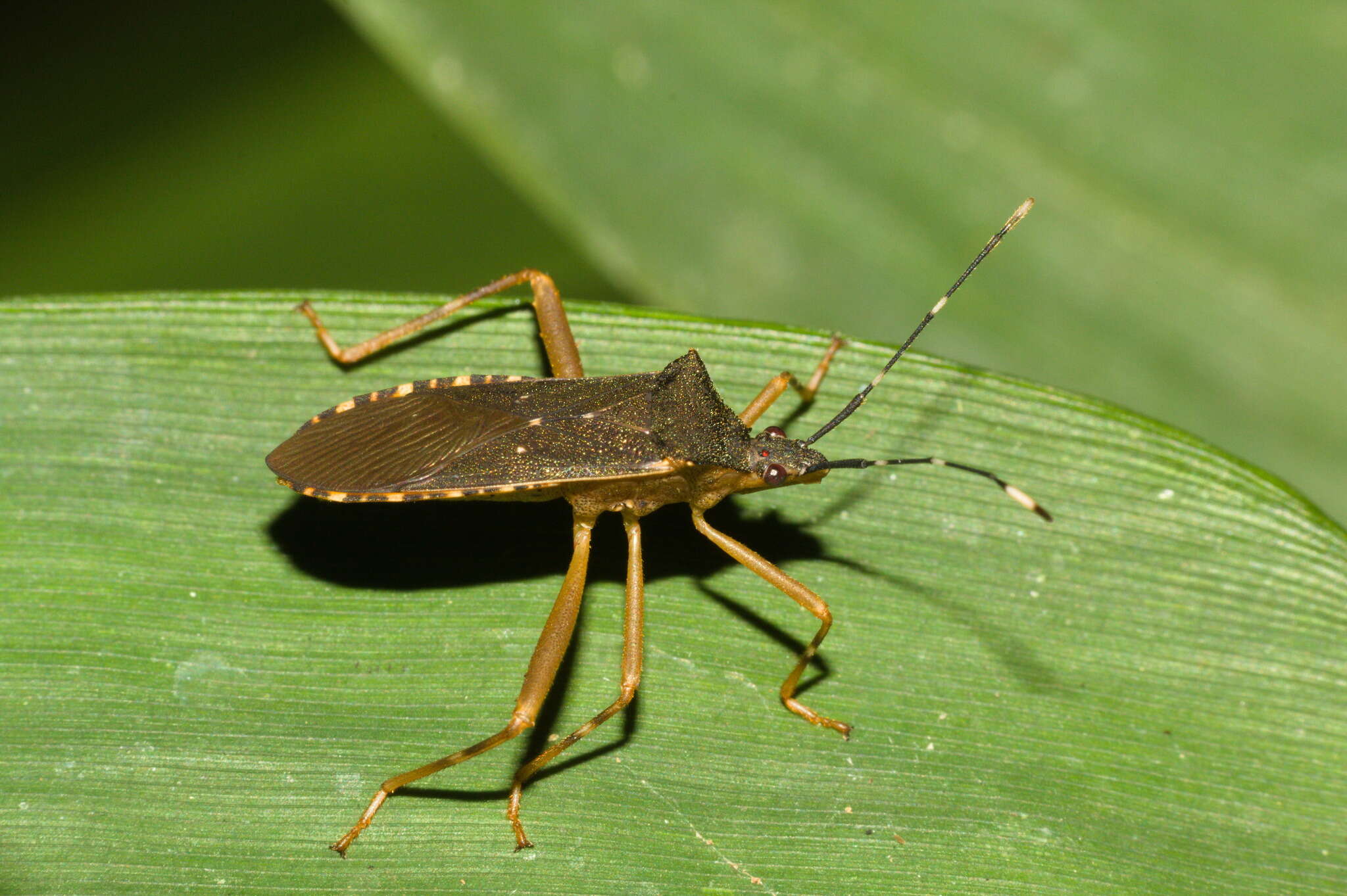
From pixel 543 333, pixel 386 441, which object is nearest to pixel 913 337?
pixel 543 333

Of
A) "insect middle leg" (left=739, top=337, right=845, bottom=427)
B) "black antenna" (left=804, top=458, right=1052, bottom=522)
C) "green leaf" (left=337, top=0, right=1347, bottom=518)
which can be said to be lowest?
"black antenna" (left=804, top=458, right=1052, bottom=522)

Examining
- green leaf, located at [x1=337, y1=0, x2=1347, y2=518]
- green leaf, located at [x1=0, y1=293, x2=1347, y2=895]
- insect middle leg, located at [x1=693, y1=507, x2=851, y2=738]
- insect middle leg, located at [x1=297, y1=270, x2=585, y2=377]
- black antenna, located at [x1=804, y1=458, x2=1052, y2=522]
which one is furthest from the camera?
green leaf, located at [x1=337, y1=0, x2=1347, y2=518]

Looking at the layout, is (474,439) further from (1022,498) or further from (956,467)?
(1022,498)

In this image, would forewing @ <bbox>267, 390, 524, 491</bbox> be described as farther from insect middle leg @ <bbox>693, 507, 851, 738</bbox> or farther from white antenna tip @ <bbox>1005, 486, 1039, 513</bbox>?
white antenna tip @ <bbox>1005, 486, 1039, 513</bbox>

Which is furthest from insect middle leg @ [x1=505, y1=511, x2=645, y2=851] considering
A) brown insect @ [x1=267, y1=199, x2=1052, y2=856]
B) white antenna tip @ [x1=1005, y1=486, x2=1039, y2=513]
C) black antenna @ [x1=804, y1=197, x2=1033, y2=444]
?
white antenna tip @ [x1=1005, y1=486, x2=1039, y2=513]

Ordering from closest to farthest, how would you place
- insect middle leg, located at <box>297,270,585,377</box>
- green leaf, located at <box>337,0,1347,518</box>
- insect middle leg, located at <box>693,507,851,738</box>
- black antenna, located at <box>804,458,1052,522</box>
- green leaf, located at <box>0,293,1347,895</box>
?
green leaf, located at <box>0,293,1347,895</box> < black antenna, located at <box>804,458,1052,522</box> < insect middle leg, located at <box>693,507,851,738</box> < insect middle leg, located at <box>297,270,585,377</box> < green leaf, located at <box>337,0,1347,518</box>

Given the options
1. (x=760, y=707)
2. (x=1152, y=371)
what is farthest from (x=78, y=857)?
(x=1152, y=371)

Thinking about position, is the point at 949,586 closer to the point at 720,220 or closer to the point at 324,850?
the point at 720,220
